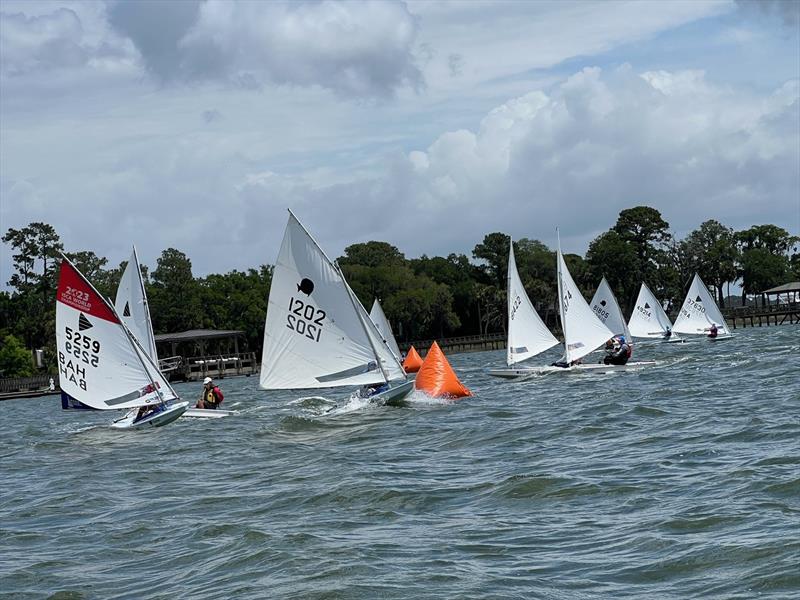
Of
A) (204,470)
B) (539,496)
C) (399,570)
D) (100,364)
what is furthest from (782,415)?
(100,364)

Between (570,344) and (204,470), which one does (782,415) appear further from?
(570,344)

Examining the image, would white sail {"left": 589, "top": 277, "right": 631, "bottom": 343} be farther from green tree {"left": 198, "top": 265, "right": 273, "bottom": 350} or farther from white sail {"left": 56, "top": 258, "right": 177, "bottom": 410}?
green tree {"left": 198, "top": 265, "right": 273, "bottom": 350}

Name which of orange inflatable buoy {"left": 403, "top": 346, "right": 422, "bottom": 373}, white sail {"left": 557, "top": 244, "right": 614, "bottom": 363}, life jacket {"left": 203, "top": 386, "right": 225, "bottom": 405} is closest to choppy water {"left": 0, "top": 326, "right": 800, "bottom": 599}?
life jacket {"left": 203, "top": 386, "right": 225, "bottom": 405}

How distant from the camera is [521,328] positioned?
143 feet

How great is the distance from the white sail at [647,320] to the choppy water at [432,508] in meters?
44.3

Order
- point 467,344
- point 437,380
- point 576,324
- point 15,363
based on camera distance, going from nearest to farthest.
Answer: point 437,380 < point 576,324 < point 15,363 < point 467,344

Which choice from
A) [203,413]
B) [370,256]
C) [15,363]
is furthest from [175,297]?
[203,413]

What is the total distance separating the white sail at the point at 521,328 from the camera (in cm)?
4328

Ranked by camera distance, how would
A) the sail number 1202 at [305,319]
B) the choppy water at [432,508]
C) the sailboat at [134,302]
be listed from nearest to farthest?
1. the choppy water at [432,508]
2. the sail number 1202 at [305,319]
3. the sailboat at [134,302]

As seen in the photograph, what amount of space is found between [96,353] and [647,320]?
48.9 m

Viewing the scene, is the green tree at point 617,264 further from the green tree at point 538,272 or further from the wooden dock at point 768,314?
the wooden dock at point 768,314

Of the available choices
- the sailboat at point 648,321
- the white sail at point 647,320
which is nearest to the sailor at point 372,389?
the sailboat at point 648,321

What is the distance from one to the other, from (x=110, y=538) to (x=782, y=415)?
1336cm

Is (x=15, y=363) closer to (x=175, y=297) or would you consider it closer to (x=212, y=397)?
(x=175, y=297)
